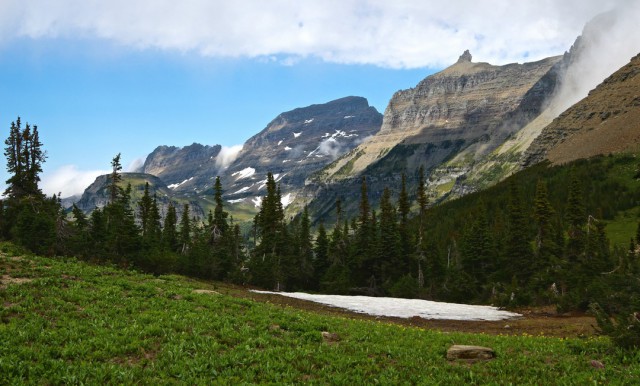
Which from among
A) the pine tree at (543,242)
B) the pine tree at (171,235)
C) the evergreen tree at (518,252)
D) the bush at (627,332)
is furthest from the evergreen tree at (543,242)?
the pine tree at (171,235)

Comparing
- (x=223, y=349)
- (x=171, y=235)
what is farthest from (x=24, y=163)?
(x=223, y=349)

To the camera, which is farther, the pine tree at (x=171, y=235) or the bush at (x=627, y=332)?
the pine tree at (x=171, y=235)

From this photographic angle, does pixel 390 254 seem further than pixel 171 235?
No

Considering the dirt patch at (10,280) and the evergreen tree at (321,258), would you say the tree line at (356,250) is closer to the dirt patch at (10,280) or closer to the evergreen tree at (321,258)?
the evergreen tree at (321,258)

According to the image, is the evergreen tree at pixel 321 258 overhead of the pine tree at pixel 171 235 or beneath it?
beneath

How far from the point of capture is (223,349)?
15.7 metres

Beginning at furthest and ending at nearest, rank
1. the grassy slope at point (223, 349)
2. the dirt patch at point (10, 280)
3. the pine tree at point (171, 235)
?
the pine tree at point (171, 235), the dirt patch at point (10, 280), the grassy slope at point (223, 349)

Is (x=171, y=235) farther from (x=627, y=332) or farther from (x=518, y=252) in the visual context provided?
(x=627, y=332)

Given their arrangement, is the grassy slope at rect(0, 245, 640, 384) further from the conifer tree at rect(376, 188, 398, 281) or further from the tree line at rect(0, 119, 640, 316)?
the conifer tree at rect(376, 188, 398, 281)

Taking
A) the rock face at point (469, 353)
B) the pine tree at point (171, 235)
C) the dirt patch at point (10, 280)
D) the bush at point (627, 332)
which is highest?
the pine tree at point (171, 235)

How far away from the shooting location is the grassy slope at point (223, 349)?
13062 millimetres

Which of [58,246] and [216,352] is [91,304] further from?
[58,246]

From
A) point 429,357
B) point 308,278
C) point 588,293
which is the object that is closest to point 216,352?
point 429,357

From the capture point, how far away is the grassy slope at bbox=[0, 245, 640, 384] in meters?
13.1
